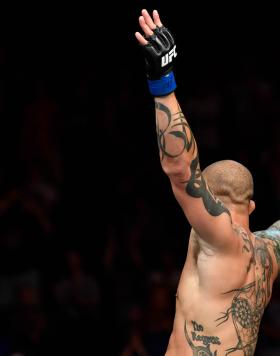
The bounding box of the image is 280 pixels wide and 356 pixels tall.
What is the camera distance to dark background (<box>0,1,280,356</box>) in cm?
660

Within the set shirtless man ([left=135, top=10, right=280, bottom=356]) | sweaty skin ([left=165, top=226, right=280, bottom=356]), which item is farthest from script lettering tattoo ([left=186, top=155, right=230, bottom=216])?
sweaty skin ([left=165, top=226, right=280, bottom=356])

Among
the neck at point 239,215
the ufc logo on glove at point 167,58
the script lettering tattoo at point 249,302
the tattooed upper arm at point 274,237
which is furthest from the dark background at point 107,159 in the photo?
the ufc logo on glove at point 167,58

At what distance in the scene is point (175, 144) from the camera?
3572 millimetres

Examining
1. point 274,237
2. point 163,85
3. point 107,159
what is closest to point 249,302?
point 274,237

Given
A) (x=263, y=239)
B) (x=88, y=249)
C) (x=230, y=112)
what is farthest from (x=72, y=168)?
(x=263, y=239)

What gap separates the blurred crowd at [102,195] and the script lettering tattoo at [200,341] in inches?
94.9

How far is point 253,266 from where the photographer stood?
154 inches

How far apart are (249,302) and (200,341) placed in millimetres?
250

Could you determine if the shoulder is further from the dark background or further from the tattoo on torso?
the dark background

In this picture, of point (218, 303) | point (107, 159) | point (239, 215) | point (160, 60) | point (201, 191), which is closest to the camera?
point (160, 60)

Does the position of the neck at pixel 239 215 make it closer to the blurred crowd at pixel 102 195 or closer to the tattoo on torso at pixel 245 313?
the tattoo on torso at pixel 245 313

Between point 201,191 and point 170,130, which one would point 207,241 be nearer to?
point 201,191

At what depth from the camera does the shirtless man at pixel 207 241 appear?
357 cm

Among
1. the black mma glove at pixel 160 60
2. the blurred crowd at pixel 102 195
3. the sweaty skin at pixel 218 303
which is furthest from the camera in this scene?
the blurred crowd at pixel 102 195
